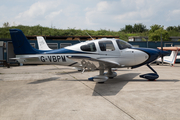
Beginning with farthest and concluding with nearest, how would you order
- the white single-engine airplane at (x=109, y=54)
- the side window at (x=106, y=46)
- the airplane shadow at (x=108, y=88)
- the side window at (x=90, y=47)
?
the side window at (x=90, y=47) < the side window at (x=106, y=46) < the white single-engine airplane at (x=109, y=54) < the airplane shadow at (x=108, y=88)

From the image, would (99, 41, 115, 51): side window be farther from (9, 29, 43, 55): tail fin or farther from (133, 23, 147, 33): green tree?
(133, 23, 147, 33): green tree

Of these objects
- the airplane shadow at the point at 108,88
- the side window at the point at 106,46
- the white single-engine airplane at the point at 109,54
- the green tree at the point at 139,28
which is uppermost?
the green tree at the point at 139,28

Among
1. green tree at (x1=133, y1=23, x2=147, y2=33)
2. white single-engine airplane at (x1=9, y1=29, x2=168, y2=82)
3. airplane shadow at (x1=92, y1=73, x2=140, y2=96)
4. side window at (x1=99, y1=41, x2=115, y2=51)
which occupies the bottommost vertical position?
airplane shadow at (x1=92, y1=73, x2=140, y2=96)

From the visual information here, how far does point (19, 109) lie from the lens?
14.2 ft

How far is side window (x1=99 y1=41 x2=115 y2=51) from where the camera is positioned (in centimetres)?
823

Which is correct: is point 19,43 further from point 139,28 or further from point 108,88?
point 139,28

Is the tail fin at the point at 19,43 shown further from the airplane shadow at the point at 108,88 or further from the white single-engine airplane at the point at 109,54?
the airplane shadow at the point at 108,88

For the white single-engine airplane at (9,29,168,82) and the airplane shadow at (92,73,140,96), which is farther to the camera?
the white single-engine airplane at (9,29,168,82)

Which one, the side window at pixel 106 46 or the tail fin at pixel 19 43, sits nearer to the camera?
the side window at pixel 106 46

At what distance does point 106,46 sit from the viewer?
326 inches

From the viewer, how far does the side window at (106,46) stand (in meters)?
8.23

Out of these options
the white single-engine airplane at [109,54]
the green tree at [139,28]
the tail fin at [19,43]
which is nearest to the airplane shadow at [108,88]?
the white single-engine airplane at [109,54]

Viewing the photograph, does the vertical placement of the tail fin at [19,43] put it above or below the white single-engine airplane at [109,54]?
above

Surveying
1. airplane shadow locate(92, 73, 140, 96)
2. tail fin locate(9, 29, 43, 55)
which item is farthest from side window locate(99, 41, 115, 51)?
tail fin locate(9, 29, 43, 55)
